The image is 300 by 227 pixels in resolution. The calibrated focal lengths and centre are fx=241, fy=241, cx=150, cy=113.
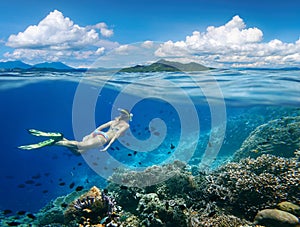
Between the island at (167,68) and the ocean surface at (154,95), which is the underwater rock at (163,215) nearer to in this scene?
the ocean surface at (154,95)

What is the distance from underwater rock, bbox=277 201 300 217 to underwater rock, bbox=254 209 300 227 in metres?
0.40

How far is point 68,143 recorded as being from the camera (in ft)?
39.1

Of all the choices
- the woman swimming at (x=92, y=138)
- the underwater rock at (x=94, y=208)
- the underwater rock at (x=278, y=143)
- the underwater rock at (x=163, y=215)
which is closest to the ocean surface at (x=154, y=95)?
the woman swimming at (x=92, y=138)

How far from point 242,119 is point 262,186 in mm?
31679

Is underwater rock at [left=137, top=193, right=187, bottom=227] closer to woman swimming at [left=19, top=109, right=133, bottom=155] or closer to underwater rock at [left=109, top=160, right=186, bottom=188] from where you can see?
underwater rock at [left=109, top=160, right=186, bottom=188]

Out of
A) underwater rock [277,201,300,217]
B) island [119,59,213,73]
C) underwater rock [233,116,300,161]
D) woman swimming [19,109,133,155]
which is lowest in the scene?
underwater rock [233,116,300,161]

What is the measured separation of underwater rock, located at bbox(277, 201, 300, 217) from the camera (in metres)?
6.20

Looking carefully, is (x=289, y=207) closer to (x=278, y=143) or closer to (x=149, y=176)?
(x=149, y=176)

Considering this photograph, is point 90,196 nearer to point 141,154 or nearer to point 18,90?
point 141,154

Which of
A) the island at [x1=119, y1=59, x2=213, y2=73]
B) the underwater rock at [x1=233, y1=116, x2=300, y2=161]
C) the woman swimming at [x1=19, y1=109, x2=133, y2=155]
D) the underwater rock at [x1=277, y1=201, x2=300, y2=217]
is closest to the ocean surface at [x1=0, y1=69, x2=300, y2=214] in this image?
the island at [x1=119, y1=59, x2=213, y2=73]

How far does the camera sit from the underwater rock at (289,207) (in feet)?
20.4

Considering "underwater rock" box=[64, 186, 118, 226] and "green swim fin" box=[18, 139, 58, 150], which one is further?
"green swim fin" box=[18, 139, 58, 150]

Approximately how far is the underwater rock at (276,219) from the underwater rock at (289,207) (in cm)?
40

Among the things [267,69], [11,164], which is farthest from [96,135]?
[11,164]
